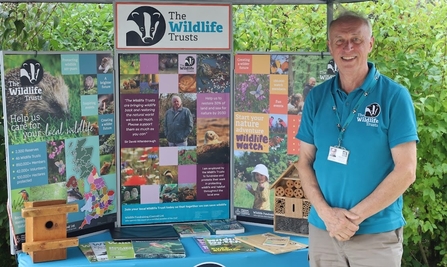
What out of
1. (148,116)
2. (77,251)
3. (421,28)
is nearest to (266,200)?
(148,116)

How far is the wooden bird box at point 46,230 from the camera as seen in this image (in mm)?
3320

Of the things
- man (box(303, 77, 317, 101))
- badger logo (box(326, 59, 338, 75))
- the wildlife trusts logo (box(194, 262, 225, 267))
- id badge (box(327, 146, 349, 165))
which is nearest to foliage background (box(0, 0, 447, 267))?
badger logo (box(326, 59, 338, 75))

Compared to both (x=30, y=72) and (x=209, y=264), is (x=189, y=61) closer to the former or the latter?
(x=30, y=72)

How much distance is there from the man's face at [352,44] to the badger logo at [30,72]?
169cm

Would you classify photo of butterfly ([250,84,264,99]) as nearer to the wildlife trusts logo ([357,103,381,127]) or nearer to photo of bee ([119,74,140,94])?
photo of bee ([119,74,140,94])

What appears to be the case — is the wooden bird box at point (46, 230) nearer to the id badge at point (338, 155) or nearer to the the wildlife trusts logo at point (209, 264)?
the the wildlife trusts logo at point (209, 264)

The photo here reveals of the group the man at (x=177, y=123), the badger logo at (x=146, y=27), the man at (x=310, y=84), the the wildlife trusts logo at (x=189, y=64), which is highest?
the badger logo at (x=146, y=27)

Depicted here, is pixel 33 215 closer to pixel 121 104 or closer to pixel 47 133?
pixel 47 133

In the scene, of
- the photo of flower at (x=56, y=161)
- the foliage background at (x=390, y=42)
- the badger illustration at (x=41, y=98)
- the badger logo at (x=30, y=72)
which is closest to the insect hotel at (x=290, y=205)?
the foliage background at (x=390, y=42)

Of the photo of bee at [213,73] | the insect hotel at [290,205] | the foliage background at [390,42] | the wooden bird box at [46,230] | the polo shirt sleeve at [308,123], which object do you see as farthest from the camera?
the foliage background at [390,42]

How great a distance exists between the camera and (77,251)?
11.6ft

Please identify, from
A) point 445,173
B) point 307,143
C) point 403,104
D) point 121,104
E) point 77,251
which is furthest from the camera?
point 445,173

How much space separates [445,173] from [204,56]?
2.02 meters

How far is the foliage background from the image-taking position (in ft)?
14.4
